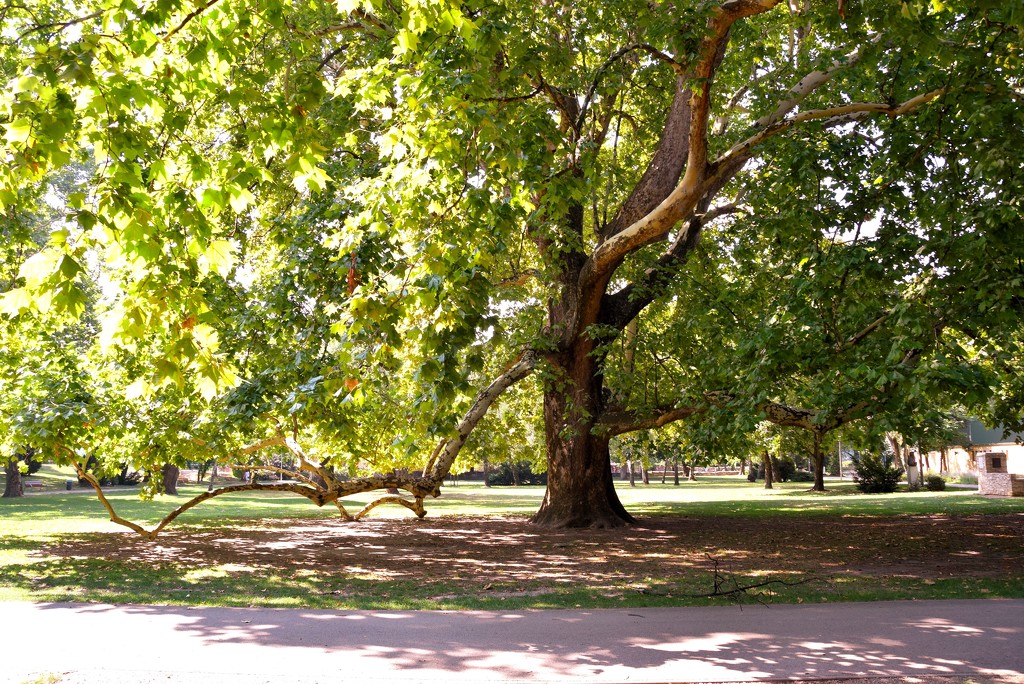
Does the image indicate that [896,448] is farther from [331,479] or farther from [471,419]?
[331,479]

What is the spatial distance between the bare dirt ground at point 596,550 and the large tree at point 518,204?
1.65m

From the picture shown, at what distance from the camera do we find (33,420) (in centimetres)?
1233

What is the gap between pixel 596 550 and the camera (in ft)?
Result: 49.2

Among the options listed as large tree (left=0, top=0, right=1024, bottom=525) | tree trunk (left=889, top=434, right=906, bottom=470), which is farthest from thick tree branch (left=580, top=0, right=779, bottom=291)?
tree trunk (left=889, top=434, right=906, bottom=470)

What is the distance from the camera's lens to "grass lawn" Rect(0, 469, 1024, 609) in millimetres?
9891

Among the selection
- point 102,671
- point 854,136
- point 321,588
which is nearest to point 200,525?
point 321,588

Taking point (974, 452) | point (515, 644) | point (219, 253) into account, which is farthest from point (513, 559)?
point (974, 452)

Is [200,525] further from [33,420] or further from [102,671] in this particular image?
[102,671]

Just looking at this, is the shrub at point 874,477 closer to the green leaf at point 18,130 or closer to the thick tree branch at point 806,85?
the thick tree branch at point 806,85

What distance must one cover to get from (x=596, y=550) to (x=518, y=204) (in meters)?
8.70

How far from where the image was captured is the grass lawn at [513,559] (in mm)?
9891

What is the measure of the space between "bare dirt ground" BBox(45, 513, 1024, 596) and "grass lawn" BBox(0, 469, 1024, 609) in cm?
5

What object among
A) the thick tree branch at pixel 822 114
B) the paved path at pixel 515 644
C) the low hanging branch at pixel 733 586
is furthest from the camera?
the thick tree branch at pixel 822 114

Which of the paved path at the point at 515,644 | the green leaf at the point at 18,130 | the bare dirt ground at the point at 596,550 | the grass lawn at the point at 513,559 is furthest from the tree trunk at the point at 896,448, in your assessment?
the green leaf at the point at 18,130
